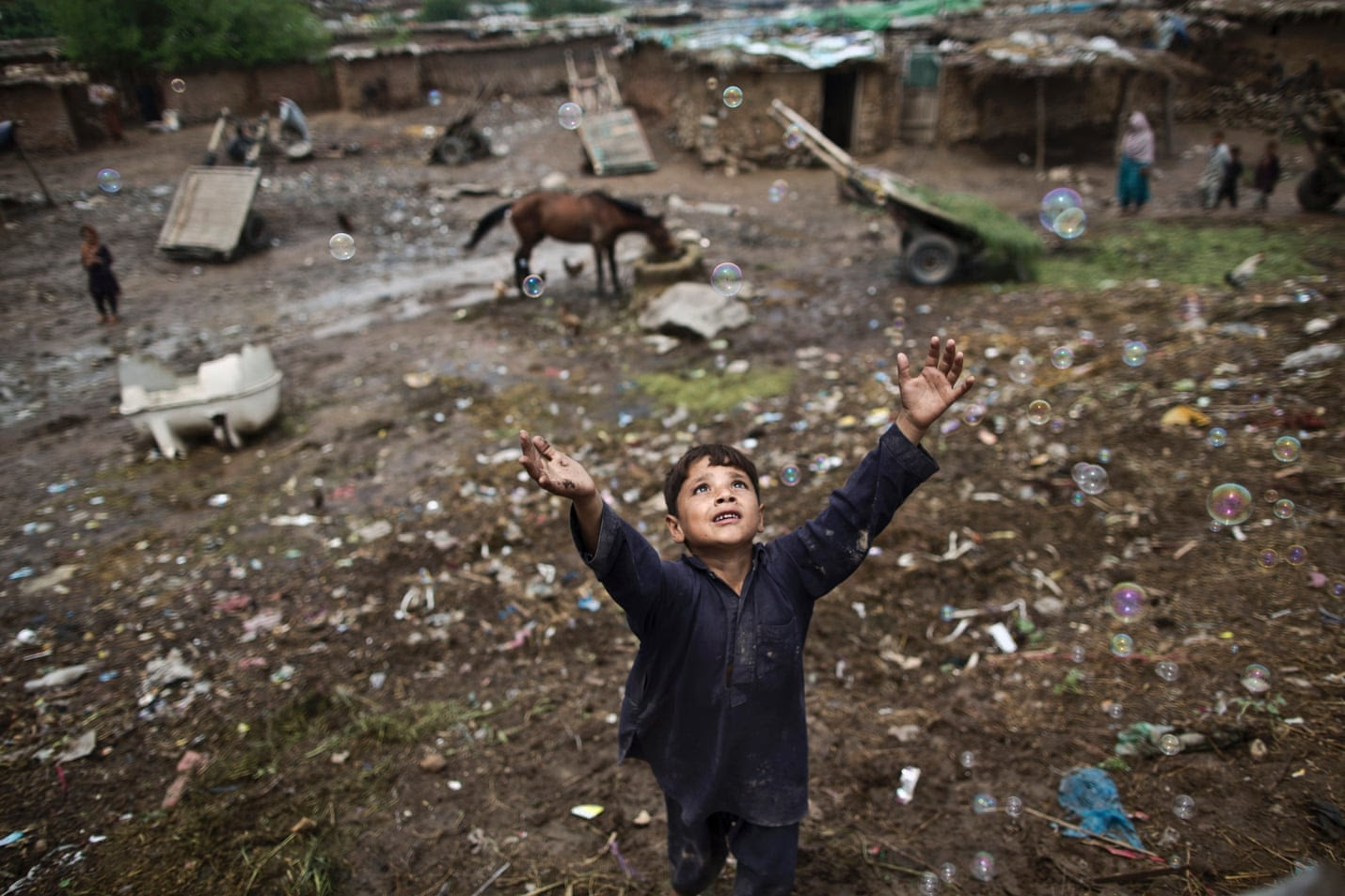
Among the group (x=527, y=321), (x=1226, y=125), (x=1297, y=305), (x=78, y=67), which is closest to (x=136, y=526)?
(x=527, y=321)

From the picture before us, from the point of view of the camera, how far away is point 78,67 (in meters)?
11.6

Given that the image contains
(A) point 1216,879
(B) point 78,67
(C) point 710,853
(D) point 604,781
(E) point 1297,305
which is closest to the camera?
(C) point 710,853

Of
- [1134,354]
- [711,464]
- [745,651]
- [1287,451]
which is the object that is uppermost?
[711,464]

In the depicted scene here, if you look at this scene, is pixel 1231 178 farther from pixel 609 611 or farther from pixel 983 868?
pixel 983 868

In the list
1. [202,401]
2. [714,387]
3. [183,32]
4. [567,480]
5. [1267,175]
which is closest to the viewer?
[567,480]

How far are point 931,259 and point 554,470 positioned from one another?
7.72m

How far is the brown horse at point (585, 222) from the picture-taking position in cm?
898

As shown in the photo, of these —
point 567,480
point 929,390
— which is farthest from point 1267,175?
point 567,480

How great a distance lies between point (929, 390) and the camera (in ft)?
5.89

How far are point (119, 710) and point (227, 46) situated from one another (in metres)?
18.9

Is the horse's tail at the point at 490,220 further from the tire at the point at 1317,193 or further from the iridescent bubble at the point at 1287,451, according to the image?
the tire at the point at 1317,193

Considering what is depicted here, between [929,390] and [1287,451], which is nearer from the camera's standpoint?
[929,390]

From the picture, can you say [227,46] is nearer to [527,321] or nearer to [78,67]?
[78,67]

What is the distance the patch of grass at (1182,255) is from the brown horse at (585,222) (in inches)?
180
